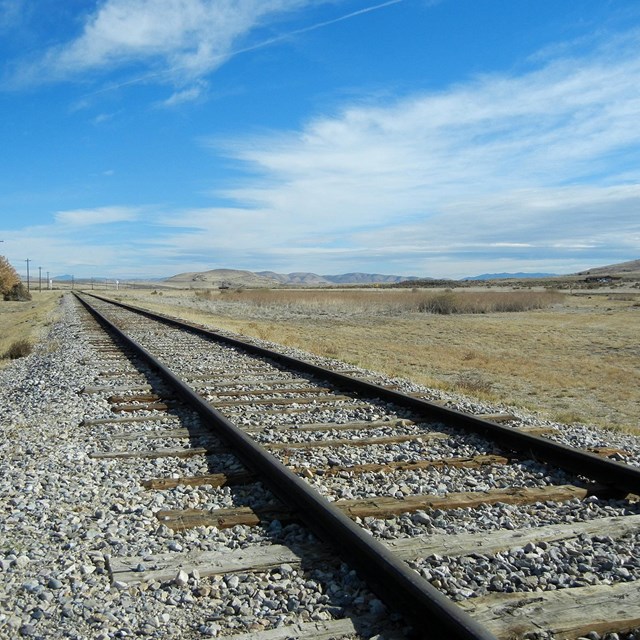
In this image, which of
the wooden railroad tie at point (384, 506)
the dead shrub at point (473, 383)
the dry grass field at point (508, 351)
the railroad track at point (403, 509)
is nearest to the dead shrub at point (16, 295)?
the dry grass field at point (508, 351)

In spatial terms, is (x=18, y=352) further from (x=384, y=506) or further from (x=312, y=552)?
(x=312, y=552)

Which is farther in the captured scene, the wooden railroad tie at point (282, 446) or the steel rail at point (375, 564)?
the wooden railroad tie at point (282, 446)

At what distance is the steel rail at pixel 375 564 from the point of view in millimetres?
2826

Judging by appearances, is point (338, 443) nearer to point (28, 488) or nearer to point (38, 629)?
point (28, 488)

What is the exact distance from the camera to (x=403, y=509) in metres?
4.50

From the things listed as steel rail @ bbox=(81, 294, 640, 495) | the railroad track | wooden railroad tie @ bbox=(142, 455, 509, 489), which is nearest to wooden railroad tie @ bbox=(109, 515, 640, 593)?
the railroad track

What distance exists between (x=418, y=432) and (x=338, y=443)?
3.57 ft

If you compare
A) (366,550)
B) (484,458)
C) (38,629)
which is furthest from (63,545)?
(484,458)

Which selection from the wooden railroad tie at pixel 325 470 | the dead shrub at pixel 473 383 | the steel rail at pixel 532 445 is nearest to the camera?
the steel rail at pixel 532 445

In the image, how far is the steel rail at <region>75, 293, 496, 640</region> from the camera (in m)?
2.83

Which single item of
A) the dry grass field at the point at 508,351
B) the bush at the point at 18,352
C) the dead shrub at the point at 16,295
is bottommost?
the dry grass field at the point at 508,351

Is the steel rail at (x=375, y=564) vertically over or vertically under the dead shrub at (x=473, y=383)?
over

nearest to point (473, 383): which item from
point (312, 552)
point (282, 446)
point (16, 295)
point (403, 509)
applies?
point (282, 446)

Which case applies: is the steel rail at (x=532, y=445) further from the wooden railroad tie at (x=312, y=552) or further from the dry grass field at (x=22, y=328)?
the dry grass field at (x=22, y=328)
